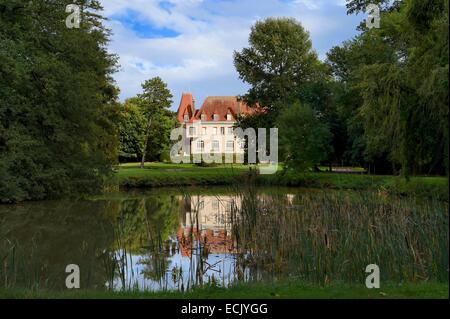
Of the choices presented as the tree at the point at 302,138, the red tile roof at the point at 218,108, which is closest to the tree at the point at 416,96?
the tree at the point at 302,138

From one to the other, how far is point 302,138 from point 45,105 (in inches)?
557

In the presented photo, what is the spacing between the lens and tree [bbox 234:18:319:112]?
3612 centimetres

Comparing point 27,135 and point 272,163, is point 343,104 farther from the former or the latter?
point 27,135

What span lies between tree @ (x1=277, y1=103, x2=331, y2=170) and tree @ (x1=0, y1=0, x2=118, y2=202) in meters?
11.1

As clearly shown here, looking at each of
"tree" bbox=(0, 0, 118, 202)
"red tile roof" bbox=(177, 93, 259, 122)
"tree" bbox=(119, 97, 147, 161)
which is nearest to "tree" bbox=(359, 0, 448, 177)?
"tree" bbox=(0, 0, 118, 202)

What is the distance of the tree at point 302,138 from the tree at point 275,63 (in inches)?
277

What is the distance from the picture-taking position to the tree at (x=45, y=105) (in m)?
17.5

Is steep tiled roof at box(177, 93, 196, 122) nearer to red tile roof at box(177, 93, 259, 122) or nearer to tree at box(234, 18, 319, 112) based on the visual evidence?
red tile roof at box(177, 93, 259, 122)

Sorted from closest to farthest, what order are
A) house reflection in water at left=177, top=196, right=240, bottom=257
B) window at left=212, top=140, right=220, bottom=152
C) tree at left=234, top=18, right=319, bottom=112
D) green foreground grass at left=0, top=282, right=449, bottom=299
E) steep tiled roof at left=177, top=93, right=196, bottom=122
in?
1. green foreground grass at left=0, top=282, right=449, bottom=299
2. house reflection in water at left=177, top=196, right=240, bottom=257
3. tree at left=234, top=18, right=319, bottom=112
4. window at left=212, top=140, right=220, bottom=152
5. steep tiled roof at left=177, top=93, right=196, bottom=122

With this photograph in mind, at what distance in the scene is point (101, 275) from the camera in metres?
7.59

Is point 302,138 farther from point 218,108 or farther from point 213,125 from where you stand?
point 218,108

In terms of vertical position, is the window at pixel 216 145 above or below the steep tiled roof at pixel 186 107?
below

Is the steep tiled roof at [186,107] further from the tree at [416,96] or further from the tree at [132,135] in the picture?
the tree at [416,96]
